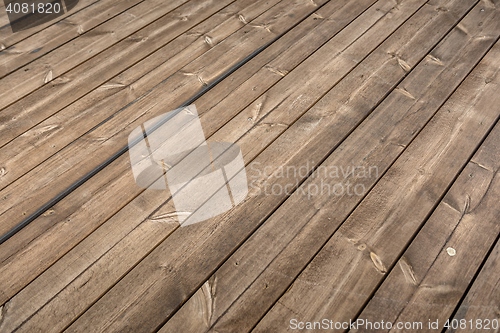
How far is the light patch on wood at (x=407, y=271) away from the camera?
5.02 feet

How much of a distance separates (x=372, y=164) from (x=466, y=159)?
335 mm

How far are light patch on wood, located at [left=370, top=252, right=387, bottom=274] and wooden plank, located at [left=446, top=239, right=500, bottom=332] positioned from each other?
0.75 ft

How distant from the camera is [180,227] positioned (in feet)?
5.53

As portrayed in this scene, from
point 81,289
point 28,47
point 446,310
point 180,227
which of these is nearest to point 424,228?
point 446,310

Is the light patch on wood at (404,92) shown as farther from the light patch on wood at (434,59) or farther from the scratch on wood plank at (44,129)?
the scratch on wood plank at (44,129)

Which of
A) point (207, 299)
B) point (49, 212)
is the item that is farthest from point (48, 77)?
point (207, 299)

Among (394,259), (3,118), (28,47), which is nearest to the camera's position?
(394,259)

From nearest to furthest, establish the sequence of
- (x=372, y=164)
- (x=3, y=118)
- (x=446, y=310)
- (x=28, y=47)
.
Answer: (x=446, y=310), (x=372, y=164), (x=3, y=118), (x=28, y=47)

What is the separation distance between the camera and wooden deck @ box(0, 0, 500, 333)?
150 cm

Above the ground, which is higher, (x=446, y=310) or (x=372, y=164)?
(x=372, y=164)

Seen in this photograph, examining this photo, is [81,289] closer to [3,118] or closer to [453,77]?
[3,118]

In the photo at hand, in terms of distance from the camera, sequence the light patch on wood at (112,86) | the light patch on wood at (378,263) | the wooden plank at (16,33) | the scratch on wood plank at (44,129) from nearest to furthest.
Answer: the light patch on wood at (378,263) → the scratch on wood plank at (44,129) → the light patch on wood at (112,86) → the wooden plank at (16,33)

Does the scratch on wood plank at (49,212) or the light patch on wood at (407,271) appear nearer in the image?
the light patch on wood at (407,271)

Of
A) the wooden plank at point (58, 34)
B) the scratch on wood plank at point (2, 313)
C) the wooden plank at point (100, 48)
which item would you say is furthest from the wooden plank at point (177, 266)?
the wooden plank at point (58, 34)
